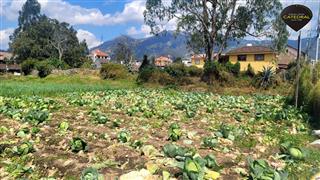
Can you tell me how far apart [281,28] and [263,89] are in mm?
8036

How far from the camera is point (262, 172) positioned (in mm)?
4336

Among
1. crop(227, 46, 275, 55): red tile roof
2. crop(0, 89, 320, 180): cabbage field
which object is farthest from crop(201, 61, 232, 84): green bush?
crop(227, 46, 275, 55): red tile roof

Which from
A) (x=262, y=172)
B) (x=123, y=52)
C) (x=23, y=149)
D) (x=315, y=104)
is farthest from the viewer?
(x=123, y=52)

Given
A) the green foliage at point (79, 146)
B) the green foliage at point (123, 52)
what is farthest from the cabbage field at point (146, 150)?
the green foliage at point (123, 52)

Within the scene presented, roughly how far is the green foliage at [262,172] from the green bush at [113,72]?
3860 cm

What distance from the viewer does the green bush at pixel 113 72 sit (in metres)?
43.0

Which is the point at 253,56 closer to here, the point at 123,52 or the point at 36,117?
the point at 123,52

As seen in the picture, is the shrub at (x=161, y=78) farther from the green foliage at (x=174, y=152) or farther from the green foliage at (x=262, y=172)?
the green foliage at (x=262, y=172)

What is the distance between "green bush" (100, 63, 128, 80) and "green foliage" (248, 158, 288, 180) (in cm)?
3860

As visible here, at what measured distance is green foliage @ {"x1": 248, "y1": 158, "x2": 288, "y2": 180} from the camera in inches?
169

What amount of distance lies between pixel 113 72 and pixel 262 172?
39.6 meters

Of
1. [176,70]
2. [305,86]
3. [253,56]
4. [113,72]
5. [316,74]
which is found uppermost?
[316,74]

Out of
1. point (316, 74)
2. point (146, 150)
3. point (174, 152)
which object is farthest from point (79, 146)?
point (316, 74)

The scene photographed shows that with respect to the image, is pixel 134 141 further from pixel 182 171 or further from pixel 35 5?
pixel 35 5
